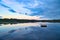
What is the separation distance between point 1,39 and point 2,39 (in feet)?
0.53

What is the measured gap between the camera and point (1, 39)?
2077 cm

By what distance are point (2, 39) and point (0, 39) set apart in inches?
13.2

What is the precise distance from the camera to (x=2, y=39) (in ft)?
68.3

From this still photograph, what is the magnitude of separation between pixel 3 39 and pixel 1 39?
325 mm

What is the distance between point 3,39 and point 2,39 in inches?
6.5

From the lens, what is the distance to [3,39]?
20812mm

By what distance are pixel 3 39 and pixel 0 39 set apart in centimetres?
49

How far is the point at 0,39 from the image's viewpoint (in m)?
20.7
